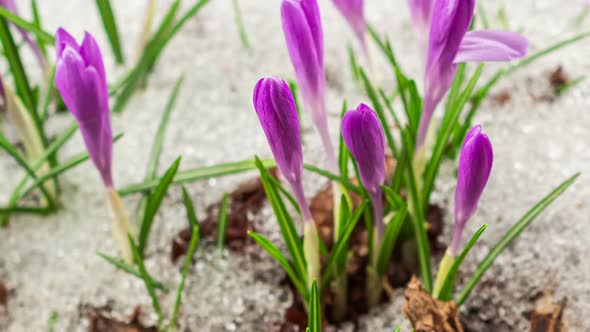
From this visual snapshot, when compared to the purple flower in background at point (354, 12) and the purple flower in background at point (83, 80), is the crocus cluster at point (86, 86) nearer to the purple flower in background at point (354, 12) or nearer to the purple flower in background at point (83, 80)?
the purple flower in background at point (83, 80)

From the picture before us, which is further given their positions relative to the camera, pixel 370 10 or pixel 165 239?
pixel 370 10

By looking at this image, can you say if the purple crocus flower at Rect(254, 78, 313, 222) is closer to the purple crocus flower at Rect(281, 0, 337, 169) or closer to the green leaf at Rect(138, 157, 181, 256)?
the purple crocus flower at Rect(281, 0, 337, 169)

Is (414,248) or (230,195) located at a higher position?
(230,195)

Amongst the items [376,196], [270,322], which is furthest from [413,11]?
[270,322]

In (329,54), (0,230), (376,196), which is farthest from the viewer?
(329,54)

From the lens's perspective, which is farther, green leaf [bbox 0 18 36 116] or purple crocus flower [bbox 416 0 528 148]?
green leaf [bbox 0 18 36 116]

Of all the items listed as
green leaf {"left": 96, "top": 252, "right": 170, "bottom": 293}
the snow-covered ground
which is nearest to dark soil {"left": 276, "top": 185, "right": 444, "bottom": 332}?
the snow-covered ground

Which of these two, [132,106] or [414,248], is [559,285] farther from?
[132,106]

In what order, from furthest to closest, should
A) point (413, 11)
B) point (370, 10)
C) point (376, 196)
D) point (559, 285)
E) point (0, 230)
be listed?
point (370, 10), point (0, 230), point (413, 11), point (559, 285), point (376, 196)
